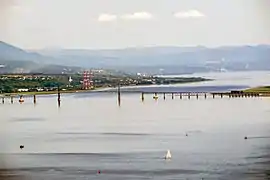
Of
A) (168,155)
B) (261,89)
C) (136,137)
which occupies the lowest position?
(168,155)

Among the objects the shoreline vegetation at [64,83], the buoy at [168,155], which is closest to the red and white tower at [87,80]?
the shoreline vegetation at [64,83]

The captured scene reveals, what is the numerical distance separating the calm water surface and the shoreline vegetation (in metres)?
0.07

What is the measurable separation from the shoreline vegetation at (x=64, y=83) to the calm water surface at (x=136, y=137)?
0.24 ft

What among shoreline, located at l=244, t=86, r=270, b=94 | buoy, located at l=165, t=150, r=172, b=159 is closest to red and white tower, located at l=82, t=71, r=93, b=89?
buoy, located at l=165, t=150, r=172, b=159

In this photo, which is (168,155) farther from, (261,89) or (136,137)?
(261,89)

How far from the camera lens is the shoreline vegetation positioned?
20.0 feet

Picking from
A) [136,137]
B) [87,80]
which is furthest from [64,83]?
[136,137]

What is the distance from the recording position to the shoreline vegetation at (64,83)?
610 cm

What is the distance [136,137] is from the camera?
239 inches

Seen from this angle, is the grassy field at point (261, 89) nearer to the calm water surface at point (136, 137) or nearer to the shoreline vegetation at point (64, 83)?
the calm water surface at point (136, 137)

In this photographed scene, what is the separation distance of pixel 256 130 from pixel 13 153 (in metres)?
1.74

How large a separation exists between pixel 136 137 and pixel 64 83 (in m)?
0.66

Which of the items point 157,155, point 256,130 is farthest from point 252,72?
point 157,155

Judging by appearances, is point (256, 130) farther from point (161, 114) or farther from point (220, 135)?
point (161, 114)
